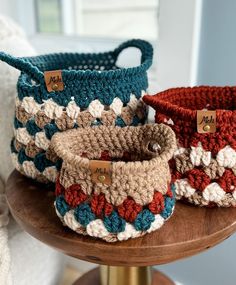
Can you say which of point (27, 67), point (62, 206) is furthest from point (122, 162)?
point (27, 67)

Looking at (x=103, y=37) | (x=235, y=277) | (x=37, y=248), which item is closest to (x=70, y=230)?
(x=37, y=248)

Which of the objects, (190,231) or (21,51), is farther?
(21,51)

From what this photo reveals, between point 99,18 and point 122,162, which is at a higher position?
point 99,18

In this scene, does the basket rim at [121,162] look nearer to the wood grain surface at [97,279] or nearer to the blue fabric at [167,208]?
the blue fabric at [167,208]

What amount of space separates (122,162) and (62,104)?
6.5 inches

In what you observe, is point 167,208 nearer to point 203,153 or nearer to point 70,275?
point 203,153

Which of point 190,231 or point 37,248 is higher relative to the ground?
point 190,231

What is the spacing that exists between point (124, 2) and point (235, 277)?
841 mm

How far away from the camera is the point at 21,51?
0.86 m

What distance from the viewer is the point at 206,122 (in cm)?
55

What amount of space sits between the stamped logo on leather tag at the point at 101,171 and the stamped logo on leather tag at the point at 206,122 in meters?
0.15

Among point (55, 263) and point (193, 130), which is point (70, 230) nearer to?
point (193, 130)

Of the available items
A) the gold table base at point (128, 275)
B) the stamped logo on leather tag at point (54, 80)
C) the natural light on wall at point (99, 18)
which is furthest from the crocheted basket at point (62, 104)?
the natural light on wall at point (99, 18)

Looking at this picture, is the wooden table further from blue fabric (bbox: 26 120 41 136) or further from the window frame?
the window frame
